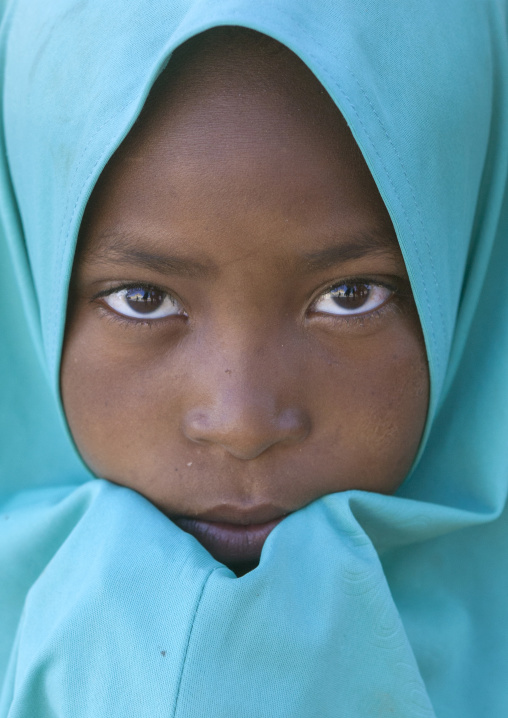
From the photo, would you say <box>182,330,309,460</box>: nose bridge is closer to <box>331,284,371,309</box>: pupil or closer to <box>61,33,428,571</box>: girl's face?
<box>61,33,428,571</box>: girl's face

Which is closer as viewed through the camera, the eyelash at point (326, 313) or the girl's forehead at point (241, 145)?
the girl's forehead at point (241, 145)

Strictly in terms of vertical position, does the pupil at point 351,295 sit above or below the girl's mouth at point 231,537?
above

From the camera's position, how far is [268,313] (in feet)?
3.35

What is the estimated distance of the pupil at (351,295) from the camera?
1096 mm

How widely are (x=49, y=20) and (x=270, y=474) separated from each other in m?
0.72

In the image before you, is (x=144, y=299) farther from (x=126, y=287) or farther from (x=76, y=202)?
(x=76, y=202)

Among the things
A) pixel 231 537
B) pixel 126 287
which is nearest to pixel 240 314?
pixel 126 287

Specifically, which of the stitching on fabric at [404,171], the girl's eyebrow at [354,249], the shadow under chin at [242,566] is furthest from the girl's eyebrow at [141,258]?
the shadow under chin at [242,566]

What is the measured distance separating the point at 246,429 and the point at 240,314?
0.49ft

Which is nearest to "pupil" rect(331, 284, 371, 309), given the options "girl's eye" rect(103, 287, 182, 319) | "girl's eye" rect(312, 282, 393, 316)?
"girl's eye" rect(312, 282, 393, 316)

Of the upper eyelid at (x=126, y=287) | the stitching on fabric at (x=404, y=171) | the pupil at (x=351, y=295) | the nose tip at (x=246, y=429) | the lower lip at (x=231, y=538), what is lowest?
the lower lip at (x=231, y=538)

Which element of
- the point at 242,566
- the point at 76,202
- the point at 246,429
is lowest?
the point at 242,566

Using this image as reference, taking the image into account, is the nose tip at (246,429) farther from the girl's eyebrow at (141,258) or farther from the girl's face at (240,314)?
the girl's eyebrow at (141,258)

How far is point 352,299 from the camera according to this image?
1107mm
